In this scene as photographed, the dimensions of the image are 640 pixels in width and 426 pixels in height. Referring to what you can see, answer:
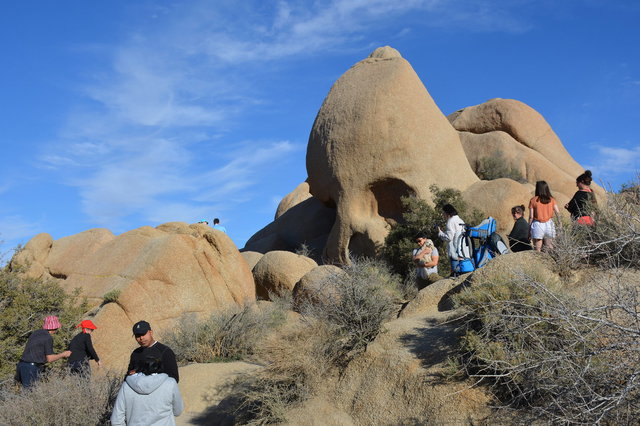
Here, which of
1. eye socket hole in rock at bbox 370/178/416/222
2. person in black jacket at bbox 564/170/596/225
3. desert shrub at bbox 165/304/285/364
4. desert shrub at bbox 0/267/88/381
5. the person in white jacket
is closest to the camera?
person in black jacket at bbox 564/170/596/225

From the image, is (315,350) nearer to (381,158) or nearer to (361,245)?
(361,245)

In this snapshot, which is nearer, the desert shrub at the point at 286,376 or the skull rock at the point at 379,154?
the desert shrub at the point at 286,376

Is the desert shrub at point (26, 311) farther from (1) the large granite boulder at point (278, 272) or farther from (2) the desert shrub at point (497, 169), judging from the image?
(2) the desert shrub at point (497, 169)

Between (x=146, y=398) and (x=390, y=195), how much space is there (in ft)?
55.1

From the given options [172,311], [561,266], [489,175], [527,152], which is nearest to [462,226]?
[561,266]

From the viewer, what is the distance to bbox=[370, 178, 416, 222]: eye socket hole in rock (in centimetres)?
2061

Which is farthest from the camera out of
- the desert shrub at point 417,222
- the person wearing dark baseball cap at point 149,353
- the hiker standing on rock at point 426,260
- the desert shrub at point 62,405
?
the desert shrub at point 417,222

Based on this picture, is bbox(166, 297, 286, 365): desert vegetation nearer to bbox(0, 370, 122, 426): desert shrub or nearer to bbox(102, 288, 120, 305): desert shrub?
bbox(102, 288, 120, 305): desert shrub

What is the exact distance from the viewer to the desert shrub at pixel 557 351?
13.5ft

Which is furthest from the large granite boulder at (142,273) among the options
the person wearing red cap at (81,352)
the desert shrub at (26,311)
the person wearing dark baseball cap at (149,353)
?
the person wearing dark baseball cap at (149,353)

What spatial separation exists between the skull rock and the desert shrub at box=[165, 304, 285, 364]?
9.56 m

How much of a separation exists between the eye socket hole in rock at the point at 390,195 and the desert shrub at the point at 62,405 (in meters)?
14.4

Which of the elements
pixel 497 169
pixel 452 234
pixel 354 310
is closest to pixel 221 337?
pixel 354 310

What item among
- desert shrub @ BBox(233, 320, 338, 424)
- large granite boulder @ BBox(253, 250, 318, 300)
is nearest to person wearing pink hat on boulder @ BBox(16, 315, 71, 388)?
desert shrub @ BBox(233, 320, 338, 424)
